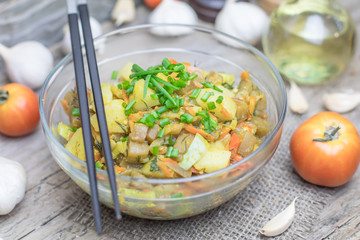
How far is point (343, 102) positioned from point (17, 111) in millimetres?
2022

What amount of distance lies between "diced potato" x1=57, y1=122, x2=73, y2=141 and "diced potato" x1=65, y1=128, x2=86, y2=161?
0.12 metres

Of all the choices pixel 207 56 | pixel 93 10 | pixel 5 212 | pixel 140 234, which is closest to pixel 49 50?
pixel 93 10

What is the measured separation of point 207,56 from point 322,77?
0.85m

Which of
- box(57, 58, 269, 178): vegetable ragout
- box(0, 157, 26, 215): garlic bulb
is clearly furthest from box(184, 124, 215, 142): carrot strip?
box(0, 157, 26, 215): garlic bulb

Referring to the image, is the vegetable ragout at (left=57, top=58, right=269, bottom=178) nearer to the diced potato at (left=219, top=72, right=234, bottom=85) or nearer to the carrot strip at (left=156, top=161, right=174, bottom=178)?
the carrot strip at (left=156, top=161, right=174, bottom=178)

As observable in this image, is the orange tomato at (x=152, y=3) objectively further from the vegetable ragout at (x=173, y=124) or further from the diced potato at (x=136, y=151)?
the diced potato at (x=136, y=151)

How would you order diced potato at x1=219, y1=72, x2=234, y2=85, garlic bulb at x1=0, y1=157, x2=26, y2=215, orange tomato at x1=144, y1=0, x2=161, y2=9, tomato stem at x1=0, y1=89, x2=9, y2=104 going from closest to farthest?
garlic bulb at x1=0, y1=157, x2=26, y2=215
diced potato at x1=219, y1=72, x2=234, y2=85
tomato stem at x1=0, y1=89, x2=9, y2=104
orange tomato at x1=144, y1=0, x2=161, y2=9

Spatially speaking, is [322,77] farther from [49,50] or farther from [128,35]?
[49,50]

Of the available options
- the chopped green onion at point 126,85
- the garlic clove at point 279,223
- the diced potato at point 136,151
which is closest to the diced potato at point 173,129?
the diced potato at point 136,151

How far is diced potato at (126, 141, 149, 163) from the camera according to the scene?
2030 millimetres

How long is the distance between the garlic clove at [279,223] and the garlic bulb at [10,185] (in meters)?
1.25

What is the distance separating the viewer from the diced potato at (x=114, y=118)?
7.07ft

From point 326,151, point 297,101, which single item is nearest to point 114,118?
point 326,151

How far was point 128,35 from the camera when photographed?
298 cm
